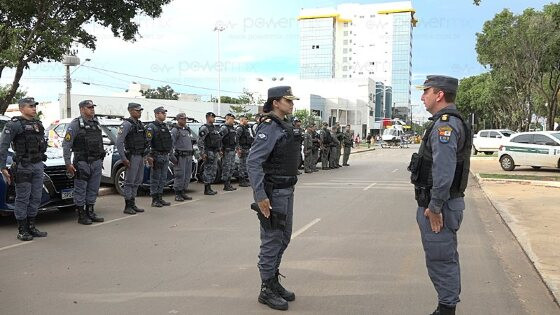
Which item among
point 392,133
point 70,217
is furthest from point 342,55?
point 70,217

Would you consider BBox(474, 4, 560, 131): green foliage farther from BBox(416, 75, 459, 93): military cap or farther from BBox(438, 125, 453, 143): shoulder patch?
BBox(438, 125, 453, 143): shoulder patch

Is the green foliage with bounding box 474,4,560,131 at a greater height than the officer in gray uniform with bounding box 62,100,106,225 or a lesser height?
greater

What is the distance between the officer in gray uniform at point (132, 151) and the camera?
9211 mm

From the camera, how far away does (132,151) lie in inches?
369

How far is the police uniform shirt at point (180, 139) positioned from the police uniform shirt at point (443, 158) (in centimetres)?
785

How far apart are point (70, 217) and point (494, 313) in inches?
274

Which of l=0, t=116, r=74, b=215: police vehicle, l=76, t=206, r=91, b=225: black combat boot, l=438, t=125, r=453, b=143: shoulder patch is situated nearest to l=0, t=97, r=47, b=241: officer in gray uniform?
l=0, t=116, r=74, b=215: police vehicle

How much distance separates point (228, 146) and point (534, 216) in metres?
6.86

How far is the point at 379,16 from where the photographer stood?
5276 inches

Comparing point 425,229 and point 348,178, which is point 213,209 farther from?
point 348,178

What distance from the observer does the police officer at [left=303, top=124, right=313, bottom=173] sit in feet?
63.2

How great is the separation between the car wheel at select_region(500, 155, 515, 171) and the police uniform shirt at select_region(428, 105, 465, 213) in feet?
→ 60.0

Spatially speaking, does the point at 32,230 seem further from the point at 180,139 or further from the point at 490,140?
the point at 490,140

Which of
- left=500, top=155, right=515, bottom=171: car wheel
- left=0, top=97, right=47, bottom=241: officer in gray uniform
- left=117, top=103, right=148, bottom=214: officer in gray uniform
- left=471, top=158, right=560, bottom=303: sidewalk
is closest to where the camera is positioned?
left=471, top=158, right=560, bottom=303: sidewalk
